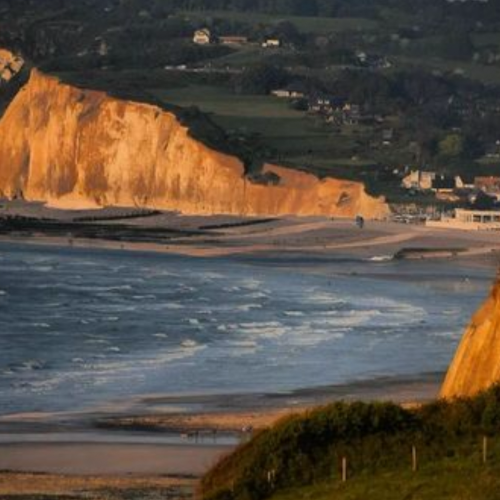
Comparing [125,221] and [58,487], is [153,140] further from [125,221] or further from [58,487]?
[58,487]

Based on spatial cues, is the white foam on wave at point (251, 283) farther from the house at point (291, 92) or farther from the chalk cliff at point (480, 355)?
the house at point (291, 92)

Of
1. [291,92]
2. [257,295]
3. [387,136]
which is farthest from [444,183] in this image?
[257,295]

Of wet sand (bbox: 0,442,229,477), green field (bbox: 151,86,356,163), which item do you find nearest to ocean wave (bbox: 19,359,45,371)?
wet sand (bbox: 0,442,229,477)

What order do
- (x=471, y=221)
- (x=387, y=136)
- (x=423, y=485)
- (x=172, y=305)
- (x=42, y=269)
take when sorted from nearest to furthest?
1. (x=423, y=485)
2. (x=172, y=305)
3. (x=42, y=269)
4. (x=471, y=221)
5. (x=387, y=136)

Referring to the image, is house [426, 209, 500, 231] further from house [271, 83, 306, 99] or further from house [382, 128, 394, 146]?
house [271, 83, 306, 99]

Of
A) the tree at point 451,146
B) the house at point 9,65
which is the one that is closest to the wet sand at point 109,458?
the tree at point 451,146

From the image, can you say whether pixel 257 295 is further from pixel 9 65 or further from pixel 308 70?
pixel 308 70
